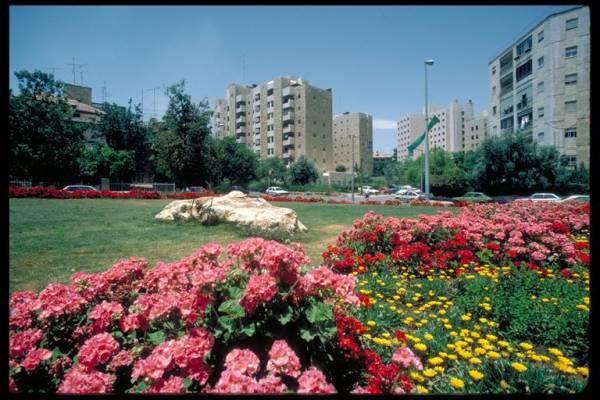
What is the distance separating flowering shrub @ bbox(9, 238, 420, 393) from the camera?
1.61 metres

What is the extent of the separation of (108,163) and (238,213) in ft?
107

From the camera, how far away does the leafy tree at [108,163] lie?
107ft

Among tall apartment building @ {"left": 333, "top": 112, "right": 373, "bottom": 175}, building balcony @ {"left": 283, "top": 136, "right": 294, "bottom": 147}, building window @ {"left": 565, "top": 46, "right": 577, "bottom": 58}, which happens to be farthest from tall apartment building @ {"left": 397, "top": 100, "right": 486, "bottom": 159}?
building window @ {"left": 565, "top": 46, "right": 577, "bottom": 58}

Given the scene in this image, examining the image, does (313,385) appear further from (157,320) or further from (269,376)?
(157,320)

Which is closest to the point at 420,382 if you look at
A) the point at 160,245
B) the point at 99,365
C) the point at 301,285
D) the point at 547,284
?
the point at 301,285

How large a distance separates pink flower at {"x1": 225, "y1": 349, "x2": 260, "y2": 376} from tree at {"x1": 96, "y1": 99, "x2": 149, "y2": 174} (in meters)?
42.3

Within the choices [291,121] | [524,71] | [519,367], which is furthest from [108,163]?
[524,71]

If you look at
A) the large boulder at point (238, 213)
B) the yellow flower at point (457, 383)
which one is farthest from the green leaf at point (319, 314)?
the large boulder at point (238, 213)

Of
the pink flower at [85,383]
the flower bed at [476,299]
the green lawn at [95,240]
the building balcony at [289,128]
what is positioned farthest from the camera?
the building balcony at [289,128]

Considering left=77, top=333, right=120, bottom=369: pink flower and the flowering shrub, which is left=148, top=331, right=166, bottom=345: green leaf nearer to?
the flowering shrub

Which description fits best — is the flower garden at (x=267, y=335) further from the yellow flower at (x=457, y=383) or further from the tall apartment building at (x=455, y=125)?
the tall apartment building at (x=455, y=125)

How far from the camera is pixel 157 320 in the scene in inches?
79.5

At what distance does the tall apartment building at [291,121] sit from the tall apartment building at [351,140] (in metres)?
22.5
